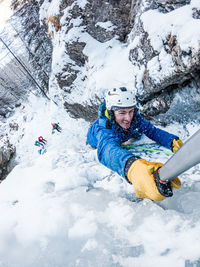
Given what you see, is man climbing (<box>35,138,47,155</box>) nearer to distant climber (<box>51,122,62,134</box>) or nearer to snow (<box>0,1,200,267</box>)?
distant climber (<box>51,122,62,134</box>)

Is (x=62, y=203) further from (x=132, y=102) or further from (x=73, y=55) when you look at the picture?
(x=73, y=55)

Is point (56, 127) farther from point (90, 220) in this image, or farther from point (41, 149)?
point (90, 220)

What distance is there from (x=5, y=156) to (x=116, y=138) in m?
19.1

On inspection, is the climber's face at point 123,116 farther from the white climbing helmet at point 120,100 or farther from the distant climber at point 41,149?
the distant climber at point 41,149

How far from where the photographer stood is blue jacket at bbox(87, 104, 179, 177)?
225 cm

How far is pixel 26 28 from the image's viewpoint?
70.9 feet

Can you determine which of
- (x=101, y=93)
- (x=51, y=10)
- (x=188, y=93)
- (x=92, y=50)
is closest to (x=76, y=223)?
(x=188, y=93)

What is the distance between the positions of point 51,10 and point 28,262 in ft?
40.0

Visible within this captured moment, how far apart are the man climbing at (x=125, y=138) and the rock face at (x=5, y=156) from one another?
1617 centimetres

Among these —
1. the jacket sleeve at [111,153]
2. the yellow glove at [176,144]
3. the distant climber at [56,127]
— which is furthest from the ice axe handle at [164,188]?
the distant climber at [56,127]

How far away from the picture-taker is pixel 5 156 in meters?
18.2

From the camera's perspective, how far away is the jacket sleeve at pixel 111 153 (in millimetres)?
2189

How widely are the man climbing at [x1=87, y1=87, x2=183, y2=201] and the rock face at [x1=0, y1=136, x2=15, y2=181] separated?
1617 centimetres

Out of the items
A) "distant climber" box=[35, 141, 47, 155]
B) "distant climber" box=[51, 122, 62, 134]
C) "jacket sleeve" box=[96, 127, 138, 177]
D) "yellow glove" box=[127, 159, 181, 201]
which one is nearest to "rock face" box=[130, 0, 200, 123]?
"jacket sleeve" box=[96, 127, 138, 177]
